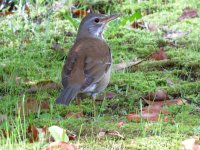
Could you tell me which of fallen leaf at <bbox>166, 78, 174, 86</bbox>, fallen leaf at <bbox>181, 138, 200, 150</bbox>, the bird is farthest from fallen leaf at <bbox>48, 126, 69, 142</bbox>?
fallen leaf at <bbox>166, 78, 174, 86</bbox>

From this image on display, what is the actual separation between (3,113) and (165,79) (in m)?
2.12

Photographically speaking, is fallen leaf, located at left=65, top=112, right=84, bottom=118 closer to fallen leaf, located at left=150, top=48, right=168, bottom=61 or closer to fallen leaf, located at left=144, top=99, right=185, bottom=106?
fallen leaf, located at left=144, top=99, right=185, bottom=106

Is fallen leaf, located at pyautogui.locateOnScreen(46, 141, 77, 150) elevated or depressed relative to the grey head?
depressed

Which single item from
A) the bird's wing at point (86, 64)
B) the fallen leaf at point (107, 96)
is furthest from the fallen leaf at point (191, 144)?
the fallen leaf at point (107, 96)

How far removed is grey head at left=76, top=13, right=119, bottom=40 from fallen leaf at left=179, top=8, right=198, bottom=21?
2372 millimetres

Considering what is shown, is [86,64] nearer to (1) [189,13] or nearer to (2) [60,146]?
(2) [60,146]

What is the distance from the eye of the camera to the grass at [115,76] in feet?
16.0

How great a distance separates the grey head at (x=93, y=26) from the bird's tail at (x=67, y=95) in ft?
5.08

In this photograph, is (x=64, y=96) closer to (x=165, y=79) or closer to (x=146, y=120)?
(x=146, y=120)

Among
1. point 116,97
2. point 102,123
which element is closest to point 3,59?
point 116,97

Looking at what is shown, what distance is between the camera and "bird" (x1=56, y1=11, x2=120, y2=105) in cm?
627

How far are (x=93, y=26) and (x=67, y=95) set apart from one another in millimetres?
1851

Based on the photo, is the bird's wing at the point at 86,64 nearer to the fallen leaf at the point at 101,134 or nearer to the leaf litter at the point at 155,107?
the leaf litter at the point at 155,107

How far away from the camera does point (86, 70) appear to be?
6531 millimetres
